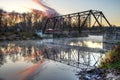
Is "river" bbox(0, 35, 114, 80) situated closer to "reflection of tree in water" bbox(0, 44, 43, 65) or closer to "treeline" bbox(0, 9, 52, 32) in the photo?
"reflection of tree in water" bbox(0, 44, 43, 65)

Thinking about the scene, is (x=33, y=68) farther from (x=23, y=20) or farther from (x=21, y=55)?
(x=23, y=20)

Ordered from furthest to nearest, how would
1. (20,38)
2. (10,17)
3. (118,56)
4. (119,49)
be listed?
1. (10,17)
2. (20,38)
3. (119,49)
4. (118,56)

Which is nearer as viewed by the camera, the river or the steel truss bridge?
the river

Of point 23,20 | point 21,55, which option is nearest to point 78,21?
point 21,55

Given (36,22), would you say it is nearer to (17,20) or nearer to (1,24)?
(17,20)

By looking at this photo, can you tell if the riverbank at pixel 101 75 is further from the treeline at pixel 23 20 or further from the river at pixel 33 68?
the treeline at pixel 23 20

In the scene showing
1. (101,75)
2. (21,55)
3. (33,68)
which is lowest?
(21,55)

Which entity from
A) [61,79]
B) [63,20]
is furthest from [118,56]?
[63,20]

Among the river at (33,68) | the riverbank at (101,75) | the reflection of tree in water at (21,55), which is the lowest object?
the reflection of tree in water at (21,55)

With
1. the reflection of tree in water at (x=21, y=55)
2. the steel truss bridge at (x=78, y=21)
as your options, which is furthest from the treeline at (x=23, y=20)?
the reflection of tree in water at (x=21, y=55)

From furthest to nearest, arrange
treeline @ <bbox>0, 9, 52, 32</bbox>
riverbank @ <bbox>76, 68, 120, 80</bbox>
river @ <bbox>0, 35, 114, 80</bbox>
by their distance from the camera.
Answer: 1. treeline @ <bbox>0, 9, 52, 32</bbox>
2. river @ <bbox>0, 35, 114, 80</bbox>
3. riverbank @ <bbox>76, 68, 120, 80</bbox>

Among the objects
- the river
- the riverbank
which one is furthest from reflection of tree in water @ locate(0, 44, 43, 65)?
the riverbank

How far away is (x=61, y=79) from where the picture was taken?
45.6 ft

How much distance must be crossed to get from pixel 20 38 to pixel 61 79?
6333 cm
